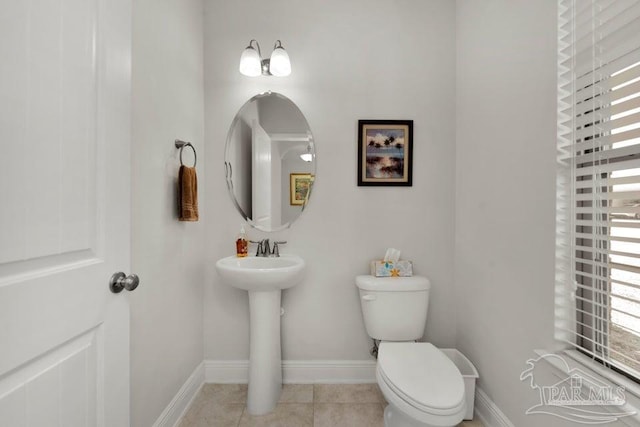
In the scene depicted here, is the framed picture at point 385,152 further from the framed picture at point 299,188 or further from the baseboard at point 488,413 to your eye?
the baseboard at point 488,413

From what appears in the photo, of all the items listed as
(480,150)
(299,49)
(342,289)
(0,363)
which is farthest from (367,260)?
(0,363)

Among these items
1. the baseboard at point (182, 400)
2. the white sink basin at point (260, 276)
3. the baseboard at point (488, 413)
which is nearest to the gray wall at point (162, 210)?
the baseboard at point (182, 400)

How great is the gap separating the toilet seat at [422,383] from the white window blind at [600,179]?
457 millimetres

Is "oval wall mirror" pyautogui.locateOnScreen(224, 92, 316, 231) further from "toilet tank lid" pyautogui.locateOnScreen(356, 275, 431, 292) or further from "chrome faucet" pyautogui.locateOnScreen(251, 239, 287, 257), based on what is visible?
"toilet tank lid" pyautogui.locateOnScreen(356, 275, 431, 292)

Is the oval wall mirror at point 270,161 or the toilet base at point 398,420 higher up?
the oval wall mirror at point 270,161

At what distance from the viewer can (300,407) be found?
169 centimetres

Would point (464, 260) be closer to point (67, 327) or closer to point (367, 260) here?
point (367, 260)

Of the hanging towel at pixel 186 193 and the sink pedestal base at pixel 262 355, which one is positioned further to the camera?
the sink pedestal base at pixel 262 355

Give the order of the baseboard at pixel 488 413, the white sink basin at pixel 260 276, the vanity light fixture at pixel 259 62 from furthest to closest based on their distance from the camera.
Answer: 1. the vanity light fixture at pixel 259 62
2. the white sink basin at pixel 260 276
3. the baseboard at pixel 488 413

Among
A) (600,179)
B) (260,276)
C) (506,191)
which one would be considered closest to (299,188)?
(260,276)

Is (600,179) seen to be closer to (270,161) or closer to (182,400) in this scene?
(270,161)

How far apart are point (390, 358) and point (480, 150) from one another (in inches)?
46.8

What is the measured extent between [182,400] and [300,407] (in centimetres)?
63

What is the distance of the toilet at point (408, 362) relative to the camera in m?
1.16
